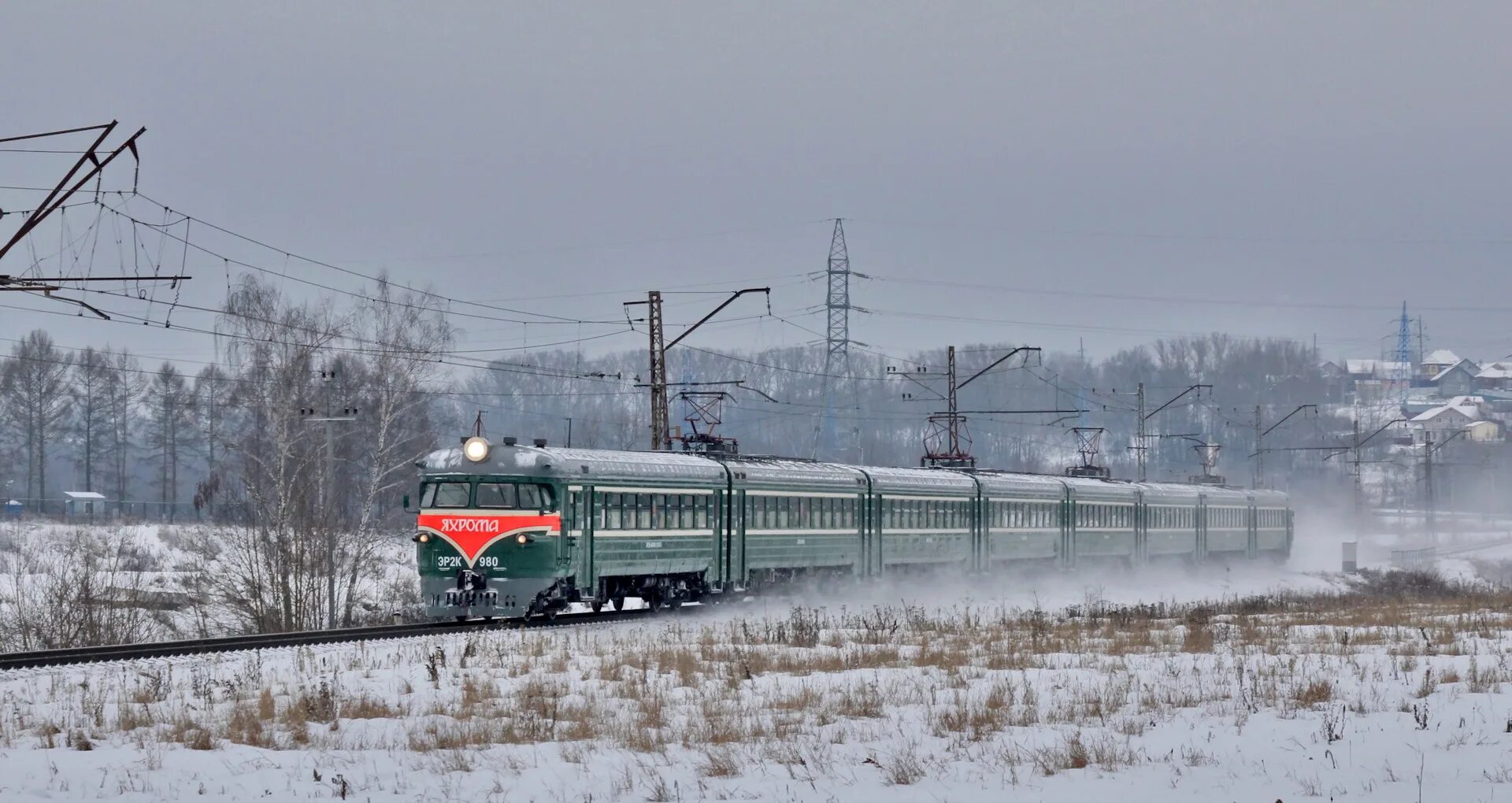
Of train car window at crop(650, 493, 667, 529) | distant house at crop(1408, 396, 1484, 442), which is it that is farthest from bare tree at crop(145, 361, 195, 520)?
distant house at crop(1408, 396, 1484, 442)

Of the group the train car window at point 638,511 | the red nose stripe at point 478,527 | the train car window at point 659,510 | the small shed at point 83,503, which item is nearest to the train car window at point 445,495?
the red nose stripe at point 478,527

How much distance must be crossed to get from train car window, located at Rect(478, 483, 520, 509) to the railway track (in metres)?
2.08

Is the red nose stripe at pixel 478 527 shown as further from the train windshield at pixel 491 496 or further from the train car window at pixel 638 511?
the train car window at pixel 638 511

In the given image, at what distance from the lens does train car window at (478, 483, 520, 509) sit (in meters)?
27.9

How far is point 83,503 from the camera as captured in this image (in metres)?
98.1

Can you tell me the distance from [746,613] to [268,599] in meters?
15.0

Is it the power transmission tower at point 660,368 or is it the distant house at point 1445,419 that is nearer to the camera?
the power transmission tower at point 660,368

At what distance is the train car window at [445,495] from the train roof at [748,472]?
0.26 m

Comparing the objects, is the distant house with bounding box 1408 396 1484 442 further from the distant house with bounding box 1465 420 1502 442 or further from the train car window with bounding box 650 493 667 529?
the train car window with bounding box 650 493 667 529

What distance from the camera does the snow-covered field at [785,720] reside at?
12.8 m

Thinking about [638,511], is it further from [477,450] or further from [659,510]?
[477,450]

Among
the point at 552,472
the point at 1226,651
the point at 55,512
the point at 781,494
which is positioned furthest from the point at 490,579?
the point at 55,512

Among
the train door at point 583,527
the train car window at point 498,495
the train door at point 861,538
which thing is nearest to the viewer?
the train car window at point 498,495

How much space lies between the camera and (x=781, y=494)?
3562 centimetres
